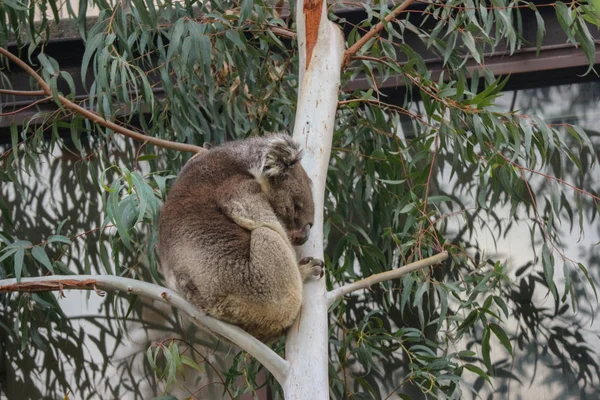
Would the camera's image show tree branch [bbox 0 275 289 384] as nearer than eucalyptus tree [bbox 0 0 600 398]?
Yes

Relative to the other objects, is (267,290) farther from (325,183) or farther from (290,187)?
(325,183)

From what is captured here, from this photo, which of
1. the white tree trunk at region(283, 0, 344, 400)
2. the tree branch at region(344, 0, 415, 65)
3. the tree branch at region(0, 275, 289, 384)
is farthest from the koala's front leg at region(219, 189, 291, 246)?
the tree branch at region(344, 0, 415, 65)

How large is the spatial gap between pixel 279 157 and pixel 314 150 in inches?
5.6

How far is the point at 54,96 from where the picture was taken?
7.95 ft

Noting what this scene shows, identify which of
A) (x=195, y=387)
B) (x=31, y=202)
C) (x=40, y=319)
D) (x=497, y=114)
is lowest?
(x=195, y=387)

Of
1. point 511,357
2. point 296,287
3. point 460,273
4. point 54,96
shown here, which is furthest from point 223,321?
point 511,357

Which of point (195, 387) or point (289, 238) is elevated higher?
point (289, 238)

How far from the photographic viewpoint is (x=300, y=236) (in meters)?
1.93

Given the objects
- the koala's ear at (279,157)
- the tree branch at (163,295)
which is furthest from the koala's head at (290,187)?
the tree branch at (163,295)

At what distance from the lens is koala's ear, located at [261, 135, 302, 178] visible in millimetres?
1954

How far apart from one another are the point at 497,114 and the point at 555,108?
3.81ft

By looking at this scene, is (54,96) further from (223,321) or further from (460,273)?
(460,273)

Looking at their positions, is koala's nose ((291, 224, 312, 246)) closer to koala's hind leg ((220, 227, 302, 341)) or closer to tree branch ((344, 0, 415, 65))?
koala's hind leg ((220, 227, 302, 341))

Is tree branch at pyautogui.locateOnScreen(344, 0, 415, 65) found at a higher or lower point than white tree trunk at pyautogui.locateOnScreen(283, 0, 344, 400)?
higher
